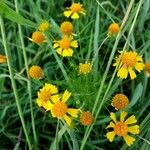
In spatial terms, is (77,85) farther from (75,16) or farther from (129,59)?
(75,16)

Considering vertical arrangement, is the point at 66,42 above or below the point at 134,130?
above

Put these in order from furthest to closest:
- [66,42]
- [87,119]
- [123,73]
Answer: [66,42] < [123,73] < [87,119]

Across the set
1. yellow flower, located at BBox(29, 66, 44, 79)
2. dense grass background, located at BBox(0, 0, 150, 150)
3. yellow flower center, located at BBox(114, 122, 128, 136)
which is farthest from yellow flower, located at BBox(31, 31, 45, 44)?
yellow flower center, located at BBox(114, 122, 128, 136)

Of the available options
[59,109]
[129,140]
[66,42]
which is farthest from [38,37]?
[129,140]

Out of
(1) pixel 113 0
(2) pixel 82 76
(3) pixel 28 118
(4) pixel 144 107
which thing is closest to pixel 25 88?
(3) pixel 28 118

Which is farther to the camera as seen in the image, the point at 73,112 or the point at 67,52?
the point at 67,52

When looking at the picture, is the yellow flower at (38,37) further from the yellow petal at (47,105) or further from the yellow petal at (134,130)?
the yellow petal at (134,130)

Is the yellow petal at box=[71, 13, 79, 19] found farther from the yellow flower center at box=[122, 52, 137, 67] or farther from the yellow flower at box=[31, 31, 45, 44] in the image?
the yellow flower center at box=[122, 52, 137, 67]

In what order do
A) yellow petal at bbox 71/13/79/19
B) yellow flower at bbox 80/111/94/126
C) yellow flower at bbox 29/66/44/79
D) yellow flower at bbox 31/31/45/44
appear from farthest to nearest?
yellow petal at bbox 71/13/79/19, yellow flower at bbox 31/31/45/44, yellow flower at bbox 29/66/44/79, yellow flower at bbox 80/111/94/126
